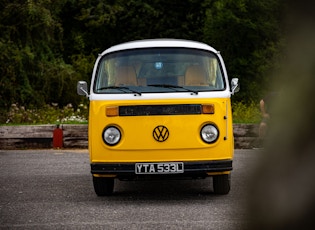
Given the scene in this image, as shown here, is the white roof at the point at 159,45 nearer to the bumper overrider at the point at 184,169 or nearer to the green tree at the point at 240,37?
the bumper overrider at the point at 184,169

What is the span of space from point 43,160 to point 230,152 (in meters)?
6.25

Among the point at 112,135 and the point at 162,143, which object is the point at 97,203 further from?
the point at 162,143

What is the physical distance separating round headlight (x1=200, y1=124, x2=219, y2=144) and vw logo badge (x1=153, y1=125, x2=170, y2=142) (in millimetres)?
392

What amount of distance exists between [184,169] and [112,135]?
89cm

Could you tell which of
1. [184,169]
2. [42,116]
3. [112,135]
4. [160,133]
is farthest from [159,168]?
[42,116]

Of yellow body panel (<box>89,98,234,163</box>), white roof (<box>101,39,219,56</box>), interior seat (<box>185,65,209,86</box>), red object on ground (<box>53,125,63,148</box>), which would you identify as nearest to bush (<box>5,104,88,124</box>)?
red object on ground (<box>53,125,63,148</box>)

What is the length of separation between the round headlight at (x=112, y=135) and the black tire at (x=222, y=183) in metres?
1.21

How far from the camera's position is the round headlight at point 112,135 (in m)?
8.84

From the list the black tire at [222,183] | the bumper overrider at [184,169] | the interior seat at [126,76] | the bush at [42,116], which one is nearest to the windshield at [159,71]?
the interior seat at [126,76]

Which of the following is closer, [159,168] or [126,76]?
[159,168]

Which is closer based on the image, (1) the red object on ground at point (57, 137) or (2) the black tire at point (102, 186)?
(2) the black tire at point (102, 186)

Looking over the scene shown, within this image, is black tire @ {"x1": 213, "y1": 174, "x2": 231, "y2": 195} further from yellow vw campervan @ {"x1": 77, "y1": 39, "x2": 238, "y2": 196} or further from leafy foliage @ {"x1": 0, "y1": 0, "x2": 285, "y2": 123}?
leafy foliage @ {"x1": 0, "y1": 0, "x2": 285, "y2": 123}

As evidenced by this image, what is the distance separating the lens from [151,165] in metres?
8.62

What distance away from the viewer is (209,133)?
882 centimetres
